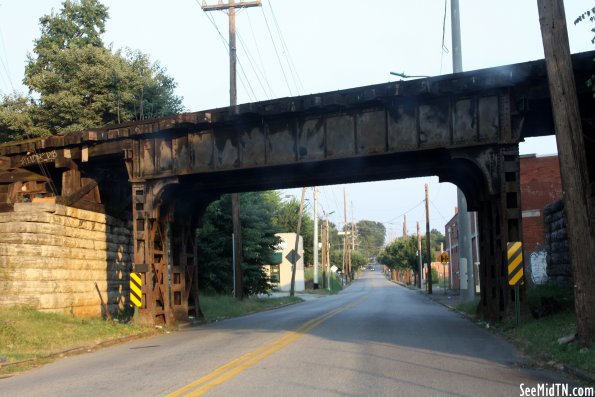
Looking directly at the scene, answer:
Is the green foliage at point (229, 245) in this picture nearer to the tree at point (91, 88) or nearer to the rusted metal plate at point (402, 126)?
the tree at point (91, 88)

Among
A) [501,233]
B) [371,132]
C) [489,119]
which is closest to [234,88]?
[371,132]

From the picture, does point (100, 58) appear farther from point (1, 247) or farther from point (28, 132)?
point (1, 247)

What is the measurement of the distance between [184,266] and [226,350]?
10.7 m

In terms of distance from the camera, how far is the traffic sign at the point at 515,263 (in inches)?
638

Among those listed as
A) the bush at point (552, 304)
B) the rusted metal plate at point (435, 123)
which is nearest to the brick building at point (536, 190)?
the bush at point (552, 304)

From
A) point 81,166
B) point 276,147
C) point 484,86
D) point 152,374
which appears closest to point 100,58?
point 81,166

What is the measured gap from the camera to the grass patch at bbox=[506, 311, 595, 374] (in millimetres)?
10221

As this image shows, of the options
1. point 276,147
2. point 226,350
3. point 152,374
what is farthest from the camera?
point 276,147

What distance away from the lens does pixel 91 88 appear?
111ft

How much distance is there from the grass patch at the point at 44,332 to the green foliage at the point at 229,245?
15.2m

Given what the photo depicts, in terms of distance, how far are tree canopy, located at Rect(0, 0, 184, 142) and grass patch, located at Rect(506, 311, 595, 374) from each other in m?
24.1

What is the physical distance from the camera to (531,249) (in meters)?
36.3

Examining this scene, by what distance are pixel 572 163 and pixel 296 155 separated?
9.84 meters

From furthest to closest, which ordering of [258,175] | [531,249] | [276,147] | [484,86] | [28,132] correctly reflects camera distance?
[531,249] → [28,132] → [258,175] → [276,147] → [484,86]
